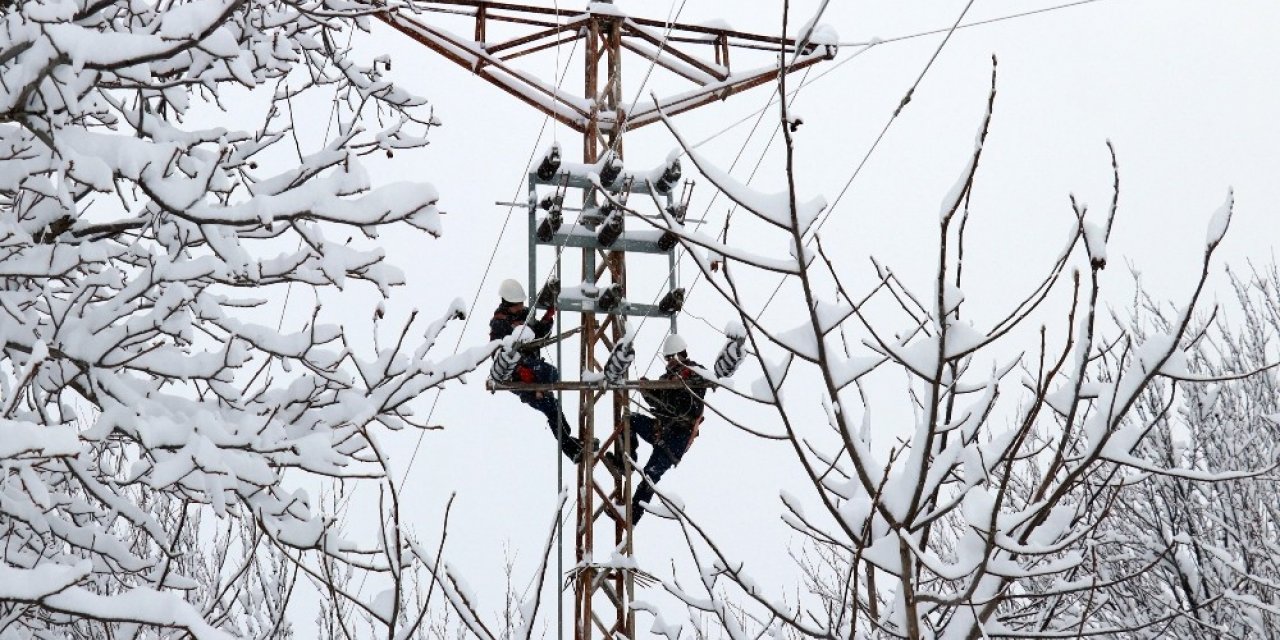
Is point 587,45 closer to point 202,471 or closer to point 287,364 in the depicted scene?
point 287,364

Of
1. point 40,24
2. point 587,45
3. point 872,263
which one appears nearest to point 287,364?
point 40,24

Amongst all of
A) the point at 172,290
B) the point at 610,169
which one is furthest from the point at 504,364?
the point at 172,290

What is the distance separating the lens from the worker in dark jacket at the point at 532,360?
28.0 feet

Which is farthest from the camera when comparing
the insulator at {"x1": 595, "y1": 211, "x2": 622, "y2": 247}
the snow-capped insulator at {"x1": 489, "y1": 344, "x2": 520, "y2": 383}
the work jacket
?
the work jacket

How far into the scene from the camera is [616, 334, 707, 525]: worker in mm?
8477

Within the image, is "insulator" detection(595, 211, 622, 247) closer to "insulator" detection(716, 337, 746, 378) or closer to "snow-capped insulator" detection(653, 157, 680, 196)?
"snow-capped insulator" detection(653, 157, 680, 196)

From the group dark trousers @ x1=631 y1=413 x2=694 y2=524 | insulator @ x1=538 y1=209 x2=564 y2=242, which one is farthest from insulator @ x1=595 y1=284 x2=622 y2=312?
dark trousers @ x1=631 y1=413 x2=694 y2=524

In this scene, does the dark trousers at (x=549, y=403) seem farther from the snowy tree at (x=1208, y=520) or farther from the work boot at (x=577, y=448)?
the snowy tree at (x=1208, y=520)

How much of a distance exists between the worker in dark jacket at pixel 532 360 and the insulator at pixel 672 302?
2.47 ft

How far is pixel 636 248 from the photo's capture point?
27.5 feet

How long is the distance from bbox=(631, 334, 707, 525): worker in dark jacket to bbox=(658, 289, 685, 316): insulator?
317 millimetres

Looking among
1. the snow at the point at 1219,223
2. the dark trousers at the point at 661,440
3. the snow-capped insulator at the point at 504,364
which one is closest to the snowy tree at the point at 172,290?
the snow at the point at 1219,223

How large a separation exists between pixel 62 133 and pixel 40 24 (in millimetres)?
400

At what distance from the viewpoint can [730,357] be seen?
788cm
